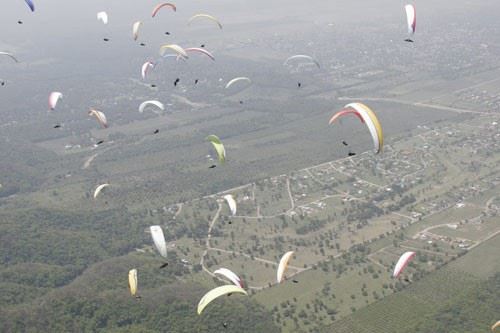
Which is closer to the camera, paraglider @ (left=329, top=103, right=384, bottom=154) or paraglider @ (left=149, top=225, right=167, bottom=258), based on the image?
paraglider @ (left=329, top=103, right=384, bottom=154)

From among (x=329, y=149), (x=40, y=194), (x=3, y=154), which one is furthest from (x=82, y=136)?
(x=329, y=149)

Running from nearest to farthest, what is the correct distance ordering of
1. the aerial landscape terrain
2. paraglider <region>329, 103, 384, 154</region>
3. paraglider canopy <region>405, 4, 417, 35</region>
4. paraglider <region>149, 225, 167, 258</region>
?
paraglider <region>329, 103, 384, 154</region>
paraglider <region>149, 225, 167, 258</region>
paraglider canopy <region>405, 4, 417, 35</region>
the aerial landscape terrain

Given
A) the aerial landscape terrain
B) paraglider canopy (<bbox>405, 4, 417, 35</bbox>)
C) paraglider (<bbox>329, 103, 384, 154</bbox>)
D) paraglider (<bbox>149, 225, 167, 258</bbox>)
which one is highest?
paraglider canopy (<bbox>405, 4, 417, 35</bbox>)

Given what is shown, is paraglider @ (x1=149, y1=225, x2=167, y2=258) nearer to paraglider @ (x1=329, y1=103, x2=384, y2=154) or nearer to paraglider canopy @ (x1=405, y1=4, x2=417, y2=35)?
paraglider @ (x1=329, y1=103, x2=384, y2=154)

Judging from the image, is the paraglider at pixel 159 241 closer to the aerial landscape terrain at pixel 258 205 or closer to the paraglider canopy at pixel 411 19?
the aerial landscape terrain at pixel 258 205

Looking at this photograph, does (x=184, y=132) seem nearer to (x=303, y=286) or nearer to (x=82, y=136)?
(x=82, y=136)

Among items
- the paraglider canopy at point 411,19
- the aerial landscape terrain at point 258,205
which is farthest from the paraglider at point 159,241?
the paraglider canopy at point 411,19

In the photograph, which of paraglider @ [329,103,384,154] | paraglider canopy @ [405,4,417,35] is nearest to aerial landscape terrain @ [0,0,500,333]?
paraglider @ [329,103,384,154]

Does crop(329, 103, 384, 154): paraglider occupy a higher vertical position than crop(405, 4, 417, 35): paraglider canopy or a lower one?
lower
